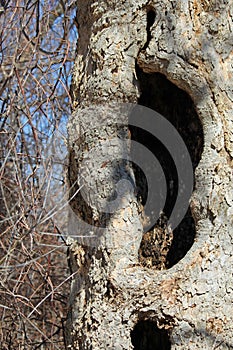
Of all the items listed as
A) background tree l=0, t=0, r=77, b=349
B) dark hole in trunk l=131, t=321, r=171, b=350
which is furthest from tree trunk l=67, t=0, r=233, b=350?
background tree l=0, t=0, r=77, b=349

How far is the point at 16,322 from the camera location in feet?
11.0

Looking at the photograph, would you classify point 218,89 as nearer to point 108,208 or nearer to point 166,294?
point 108,208

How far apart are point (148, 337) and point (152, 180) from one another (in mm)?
Answer: 569

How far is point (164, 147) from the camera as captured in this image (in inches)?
93.0

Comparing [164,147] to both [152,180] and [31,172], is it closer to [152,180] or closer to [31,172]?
[152,180]

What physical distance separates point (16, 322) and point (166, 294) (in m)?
1.65

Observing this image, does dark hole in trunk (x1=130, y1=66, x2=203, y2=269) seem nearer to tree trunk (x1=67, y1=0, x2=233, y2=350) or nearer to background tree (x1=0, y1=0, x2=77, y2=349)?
tree trunk (x1=67, y1=0, x2=233, y2=350)

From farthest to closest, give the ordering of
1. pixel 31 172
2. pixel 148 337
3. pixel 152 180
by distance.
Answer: pixel 31 172 → pixel 152 180 → pixel 148 337

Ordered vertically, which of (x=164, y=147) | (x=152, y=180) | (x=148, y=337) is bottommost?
(x=148, y=337)

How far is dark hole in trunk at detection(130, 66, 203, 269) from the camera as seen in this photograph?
2.21 meters

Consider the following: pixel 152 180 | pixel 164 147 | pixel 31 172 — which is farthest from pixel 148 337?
pixel 31 172

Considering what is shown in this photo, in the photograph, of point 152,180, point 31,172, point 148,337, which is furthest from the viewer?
point 31,172

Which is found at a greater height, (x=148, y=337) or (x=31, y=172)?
(x=31, y=172)

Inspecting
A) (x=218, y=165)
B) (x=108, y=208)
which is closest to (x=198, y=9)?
(x=218, y=165)
